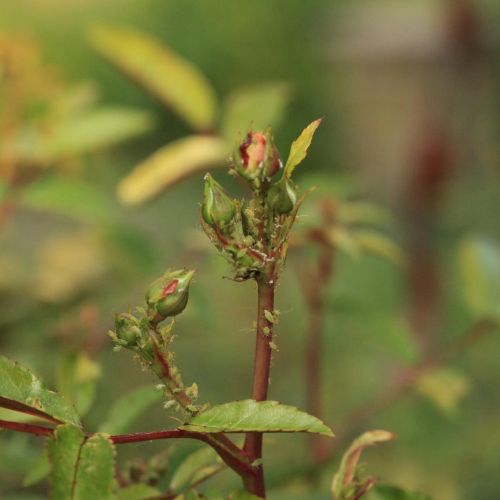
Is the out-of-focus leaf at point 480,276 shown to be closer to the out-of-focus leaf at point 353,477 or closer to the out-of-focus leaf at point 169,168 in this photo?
the out-of-focus leaf at point 169,168

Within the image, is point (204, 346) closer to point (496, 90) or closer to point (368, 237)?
point (368, 237)

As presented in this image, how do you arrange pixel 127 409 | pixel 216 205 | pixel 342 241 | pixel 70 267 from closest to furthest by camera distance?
1. pixel 216 205
2. pixel 127 409
3. pixel 342 241
4. pixel 70 267

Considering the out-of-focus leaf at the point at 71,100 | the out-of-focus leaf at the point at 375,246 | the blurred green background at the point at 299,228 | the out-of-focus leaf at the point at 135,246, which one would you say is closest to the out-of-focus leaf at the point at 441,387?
the blurred green background at the point at 299,228

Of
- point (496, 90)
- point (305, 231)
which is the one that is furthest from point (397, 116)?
point (305, 231)

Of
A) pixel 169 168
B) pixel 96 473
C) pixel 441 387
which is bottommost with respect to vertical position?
pixel 96 473

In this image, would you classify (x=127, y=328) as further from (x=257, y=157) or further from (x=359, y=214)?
(x=359, y=214)

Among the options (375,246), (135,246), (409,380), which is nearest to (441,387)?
(409,380)
